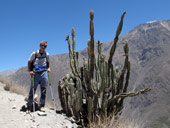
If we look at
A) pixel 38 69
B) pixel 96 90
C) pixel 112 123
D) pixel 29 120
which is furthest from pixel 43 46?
pixel 112 123

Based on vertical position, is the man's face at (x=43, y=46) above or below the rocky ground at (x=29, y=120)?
above

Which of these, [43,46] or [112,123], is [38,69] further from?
[112,123]

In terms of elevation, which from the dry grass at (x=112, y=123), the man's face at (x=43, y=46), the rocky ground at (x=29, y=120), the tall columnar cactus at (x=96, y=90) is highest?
the man's face at (x=43, y=46)

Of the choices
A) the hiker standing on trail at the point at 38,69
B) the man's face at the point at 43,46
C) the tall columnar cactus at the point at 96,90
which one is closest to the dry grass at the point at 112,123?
the tall columnar cactus at the point at 96,90

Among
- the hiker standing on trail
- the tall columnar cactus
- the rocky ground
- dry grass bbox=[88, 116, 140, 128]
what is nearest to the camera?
the rocky ground

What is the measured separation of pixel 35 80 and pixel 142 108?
17897 centimetres

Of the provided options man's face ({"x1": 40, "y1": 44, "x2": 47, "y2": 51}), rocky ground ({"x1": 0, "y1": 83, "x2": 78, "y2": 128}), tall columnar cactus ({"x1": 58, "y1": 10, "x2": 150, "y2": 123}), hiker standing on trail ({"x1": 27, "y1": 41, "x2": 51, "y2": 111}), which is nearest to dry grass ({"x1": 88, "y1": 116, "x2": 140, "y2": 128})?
tall columnar cactus ({"x1": 58, "y1": 10, "x2": 150, "y2": 123})

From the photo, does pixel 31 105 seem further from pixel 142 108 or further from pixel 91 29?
pixel 142 108

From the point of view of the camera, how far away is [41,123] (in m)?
→ 5.37

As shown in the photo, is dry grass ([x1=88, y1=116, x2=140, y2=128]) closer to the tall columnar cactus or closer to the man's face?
the tall columnar cactus

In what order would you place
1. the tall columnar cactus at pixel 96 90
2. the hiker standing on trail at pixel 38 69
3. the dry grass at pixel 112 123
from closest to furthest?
the dry grass at pixel 112 123, the tall columnar cactus at pixel 96 90, the hiker standing on trail at pixel 38 69

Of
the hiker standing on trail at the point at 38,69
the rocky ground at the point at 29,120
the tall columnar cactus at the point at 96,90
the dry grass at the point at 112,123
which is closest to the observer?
the rocky ground at the point at 29,120

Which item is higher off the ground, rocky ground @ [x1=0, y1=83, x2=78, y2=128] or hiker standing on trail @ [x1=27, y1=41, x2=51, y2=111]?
hiker standing on trail @ [x1=27, y1=41, x2=51, y2=111]

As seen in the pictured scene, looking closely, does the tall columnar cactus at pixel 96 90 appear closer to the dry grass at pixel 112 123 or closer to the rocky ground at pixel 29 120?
the dry grass at pixel 112 123
